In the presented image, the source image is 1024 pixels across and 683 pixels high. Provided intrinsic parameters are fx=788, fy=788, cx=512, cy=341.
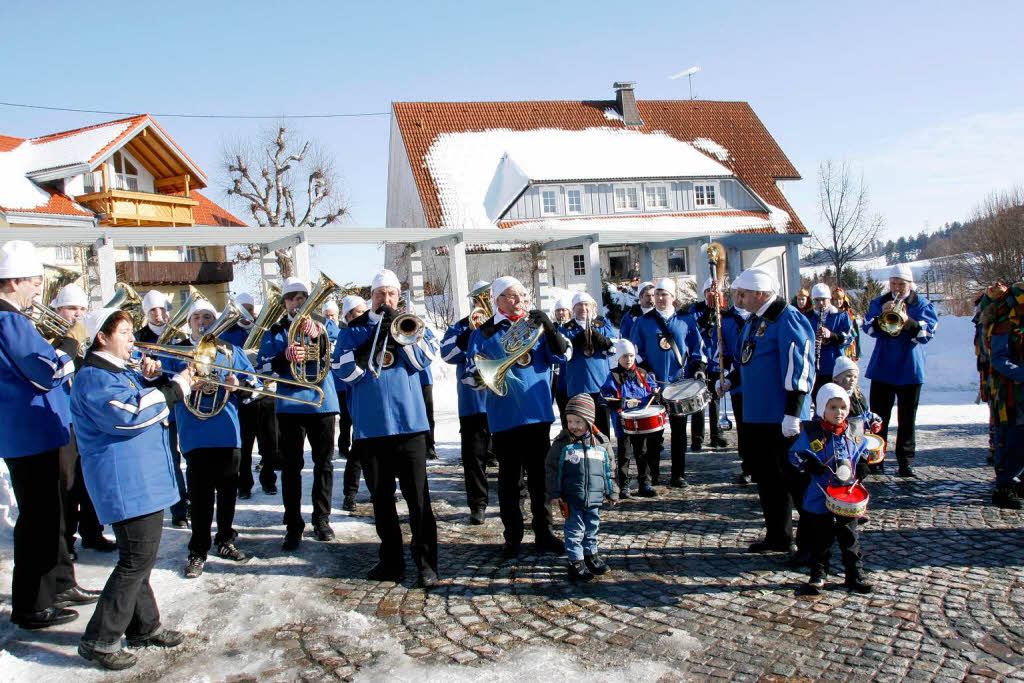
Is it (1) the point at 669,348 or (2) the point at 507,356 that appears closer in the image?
(2) the point at 507,356

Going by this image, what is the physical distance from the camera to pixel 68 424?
475cm

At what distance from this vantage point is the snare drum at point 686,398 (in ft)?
21.3

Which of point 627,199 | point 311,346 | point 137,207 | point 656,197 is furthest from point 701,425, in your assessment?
point 656,197

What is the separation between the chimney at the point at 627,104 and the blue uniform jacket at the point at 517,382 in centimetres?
2986

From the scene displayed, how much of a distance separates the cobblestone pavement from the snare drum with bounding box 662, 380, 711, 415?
0.86 metres

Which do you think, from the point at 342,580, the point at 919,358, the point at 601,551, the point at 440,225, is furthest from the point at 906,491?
→ the point at 440,225

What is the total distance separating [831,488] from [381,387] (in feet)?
9.26

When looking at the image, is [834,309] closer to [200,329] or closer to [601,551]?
[601,551]

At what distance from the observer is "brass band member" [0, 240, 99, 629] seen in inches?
169

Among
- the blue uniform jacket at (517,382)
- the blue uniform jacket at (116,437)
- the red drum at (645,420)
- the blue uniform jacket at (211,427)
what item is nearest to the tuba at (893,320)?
the red drum at (645,420)

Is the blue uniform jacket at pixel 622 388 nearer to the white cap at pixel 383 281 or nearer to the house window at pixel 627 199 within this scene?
the white cap at pixel 383 281

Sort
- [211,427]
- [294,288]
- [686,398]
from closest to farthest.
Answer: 1. [211,427]
2. [294,288]
3. [686,398]

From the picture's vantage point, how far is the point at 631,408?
6.91 m

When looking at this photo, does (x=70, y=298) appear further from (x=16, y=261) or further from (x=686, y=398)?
(x=686, y=398)
